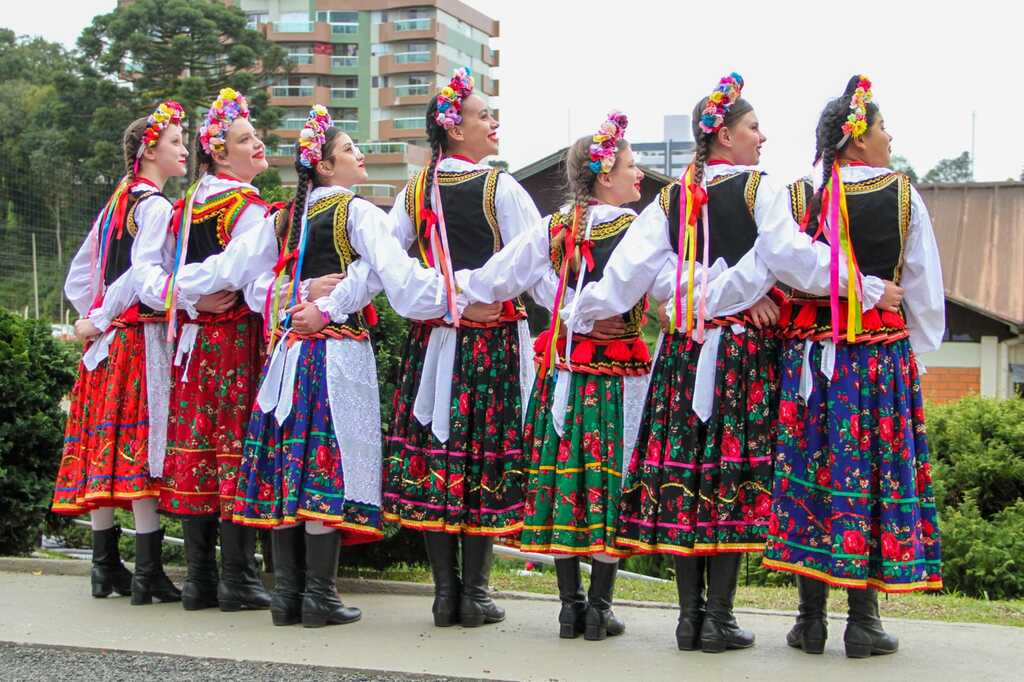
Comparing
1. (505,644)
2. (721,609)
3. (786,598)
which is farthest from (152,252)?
(786,598)

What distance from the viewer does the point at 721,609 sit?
457cm

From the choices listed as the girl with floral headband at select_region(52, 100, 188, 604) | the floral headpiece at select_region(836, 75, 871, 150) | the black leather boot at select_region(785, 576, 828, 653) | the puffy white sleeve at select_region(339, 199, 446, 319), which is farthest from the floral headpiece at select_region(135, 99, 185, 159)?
the black leather boot at select_region(785, 576, 828, 653)

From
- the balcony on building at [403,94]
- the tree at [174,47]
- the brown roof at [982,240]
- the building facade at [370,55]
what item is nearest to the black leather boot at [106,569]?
the brown roof at [982,240]

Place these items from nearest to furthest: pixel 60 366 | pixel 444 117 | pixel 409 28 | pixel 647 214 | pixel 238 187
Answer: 1. pixel 647 214
2. pixel 444 117
3. pixel 238 187
4. pixel 60 366
5. pixel 409 28

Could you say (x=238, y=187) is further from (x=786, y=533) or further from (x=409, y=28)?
(x=409, y=28)

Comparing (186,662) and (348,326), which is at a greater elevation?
(348,326)

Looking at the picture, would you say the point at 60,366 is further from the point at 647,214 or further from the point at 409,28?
the point at 409,28

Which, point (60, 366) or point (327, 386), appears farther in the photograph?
point (60, 366)

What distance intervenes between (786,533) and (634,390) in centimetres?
76

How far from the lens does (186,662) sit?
180 inches

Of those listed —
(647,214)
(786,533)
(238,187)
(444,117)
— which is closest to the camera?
(786,533)

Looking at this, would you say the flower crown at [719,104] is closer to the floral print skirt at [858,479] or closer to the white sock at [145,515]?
the floral print skirt at [858,479]

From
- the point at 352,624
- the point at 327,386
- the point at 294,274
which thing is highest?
the point at 294,274

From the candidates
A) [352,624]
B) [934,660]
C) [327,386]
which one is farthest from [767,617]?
[327,386]
